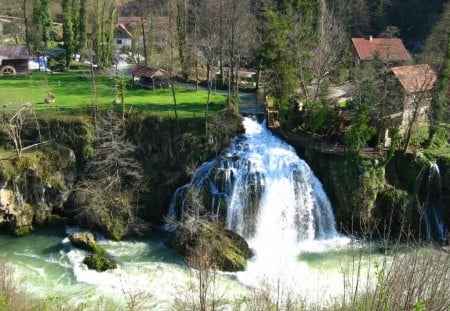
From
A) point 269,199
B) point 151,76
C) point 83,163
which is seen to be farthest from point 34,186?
point 151,76

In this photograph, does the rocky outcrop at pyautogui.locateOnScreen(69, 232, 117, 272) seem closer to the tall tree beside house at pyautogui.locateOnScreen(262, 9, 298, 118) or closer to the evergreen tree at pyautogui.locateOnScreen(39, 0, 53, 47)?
the tall tree beside house at pyautogui.locateOnScreen(262, 9, 298, 118)

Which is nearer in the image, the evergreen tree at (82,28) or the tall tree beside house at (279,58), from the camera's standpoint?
the tall tree beside house at (279,58)

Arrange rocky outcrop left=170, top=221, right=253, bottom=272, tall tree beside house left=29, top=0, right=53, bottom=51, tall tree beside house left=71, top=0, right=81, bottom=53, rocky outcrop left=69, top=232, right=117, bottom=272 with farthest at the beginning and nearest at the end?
tall tree beside house left=29, top=0, right=53, bottom=51 → tall tree beside house left=71, top=0, right=81, bottom=53 → rocky outcrop left=170, top=221, right=253, bottom=272 → rocky outcrop left=69, top=232, right=117, bottom=272

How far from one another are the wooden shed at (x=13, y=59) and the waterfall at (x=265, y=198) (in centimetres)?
3128

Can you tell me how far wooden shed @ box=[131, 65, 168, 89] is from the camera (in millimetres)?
47906

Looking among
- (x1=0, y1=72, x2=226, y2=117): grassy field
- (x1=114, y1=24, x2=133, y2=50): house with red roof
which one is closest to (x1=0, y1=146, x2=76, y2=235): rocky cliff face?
(x1=0, y1=72, x2=226, y2=117): grassy field

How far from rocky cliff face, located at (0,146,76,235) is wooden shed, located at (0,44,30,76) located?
959 inches

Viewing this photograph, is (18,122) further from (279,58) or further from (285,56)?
(285,56)

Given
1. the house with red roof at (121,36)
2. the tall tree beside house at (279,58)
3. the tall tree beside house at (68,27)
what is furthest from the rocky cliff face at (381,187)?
the house with red roof at (121,36)

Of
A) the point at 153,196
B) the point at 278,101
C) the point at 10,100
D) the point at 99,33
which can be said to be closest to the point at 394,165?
the point at 278,101

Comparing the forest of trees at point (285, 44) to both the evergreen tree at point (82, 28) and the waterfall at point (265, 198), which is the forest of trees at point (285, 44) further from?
the waterfall at point (265, 198)

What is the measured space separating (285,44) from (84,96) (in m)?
19.4

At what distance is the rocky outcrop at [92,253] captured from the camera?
29.1m

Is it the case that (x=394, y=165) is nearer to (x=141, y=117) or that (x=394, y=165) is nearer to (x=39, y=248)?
(x=141, y=117)
